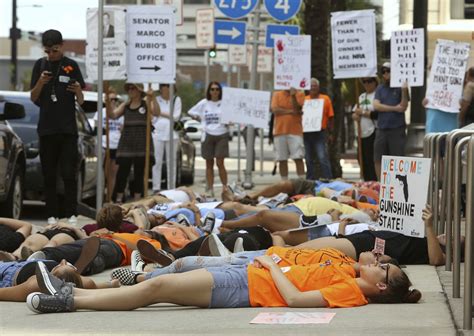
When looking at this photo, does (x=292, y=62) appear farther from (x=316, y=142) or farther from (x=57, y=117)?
(x=57, y=117)

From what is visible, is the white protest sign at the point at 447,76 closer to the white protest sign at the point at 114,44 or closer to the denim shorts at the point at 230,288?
the white protest sign at the point at 114,44

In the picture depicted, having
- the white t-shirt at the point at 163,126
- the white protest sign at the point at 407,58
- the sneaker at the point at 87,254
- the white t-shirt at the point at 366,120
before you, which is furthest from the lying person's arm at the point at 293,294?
the white t-shirt at the point at 163,126

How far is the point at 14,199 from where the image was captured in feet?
52.9

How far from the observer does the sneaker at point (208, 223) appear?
41.9 ft

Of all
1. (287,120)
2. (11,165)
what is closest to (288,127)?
(287,120)

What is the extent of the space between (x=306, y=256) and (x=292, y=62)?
44.5 feet

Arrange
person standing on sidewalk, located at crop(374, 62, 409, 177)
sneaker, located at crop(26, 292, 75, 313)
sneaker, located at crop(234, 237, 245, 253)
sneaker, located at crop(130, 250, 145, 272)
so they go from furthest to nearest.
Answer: person standing on sidewalk, located at crop(374, 62, 409, 177), sneaker, located at crop(234, 237, 245, 253), sneaker, located at crop(130, 250, 145, 272), sneaker, located at crop(26, 292, 75, 313)

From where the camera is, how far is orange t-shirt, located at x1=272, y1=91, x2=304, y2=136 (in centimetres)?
2233

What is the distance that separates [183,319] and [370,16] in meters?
13.1

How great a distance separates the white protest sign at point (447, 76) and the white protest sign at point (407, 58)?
0.21m

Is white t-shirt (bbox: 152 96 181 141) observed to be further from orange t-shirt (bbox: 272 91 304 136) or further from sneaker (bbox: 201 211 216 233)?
sneaker (bbox: 201 211 216 233)

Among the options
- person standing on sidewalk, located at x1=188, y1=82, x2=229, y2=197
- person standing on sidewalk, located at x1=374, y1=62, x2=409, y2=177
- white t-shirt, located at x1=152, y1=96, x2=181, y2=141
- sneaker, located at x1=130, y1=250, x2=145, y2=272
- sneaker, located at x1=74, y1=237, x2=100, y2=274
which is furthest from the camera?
person standing on sidewalk, located at x1=188, y1=82, x2=229, y2=197

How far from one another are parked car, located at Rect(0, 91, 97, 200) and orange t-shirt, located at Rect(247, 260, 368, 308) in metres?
8.96

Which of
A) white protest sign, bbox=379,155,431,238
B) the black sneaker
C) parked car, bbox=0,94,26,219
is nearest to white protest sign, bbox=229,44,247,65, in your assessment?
parked car, bbox=0,94,26,219
